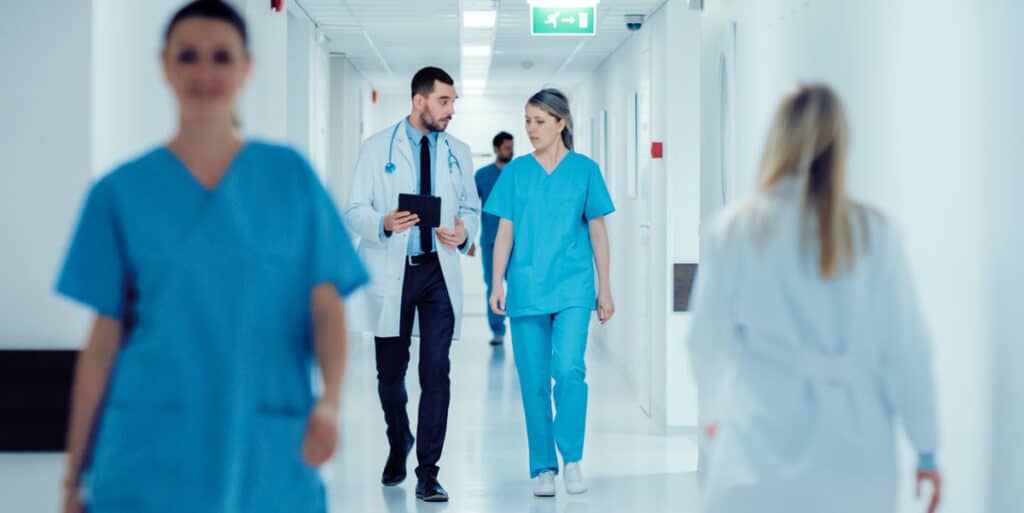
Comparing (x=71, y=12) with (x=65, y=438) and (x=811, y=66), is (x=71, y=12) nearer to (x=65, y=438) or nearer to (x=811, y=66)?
(x=65, y=438)

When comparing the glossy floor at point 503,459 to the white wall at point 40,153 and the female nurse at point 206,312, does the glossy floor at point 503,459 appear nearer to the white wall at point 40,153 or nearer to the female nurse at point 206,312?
the white wall at point 40,153

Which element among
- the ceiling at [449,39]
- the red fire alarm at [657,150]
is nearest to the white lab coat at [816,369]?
the red fire alarm at [657,150]

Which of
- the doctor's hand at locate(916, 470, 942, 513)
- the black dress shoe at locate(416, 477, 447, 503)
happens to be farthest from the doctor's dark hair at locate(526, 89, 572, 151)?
the doctor's hand at locate(916, 470, 942, 513)

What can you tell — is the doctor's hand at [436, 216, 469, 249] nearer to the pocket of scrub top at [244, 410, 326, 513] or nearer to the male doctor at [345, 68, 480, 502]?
the male doctor at [345, 68, 480, 502]

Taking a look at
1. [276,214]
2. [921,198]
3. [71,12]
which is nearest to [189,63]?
[276,214]

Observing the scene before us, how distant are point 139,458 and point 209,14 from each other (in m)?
0.68

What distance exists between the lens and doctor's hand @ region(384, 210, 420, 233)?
16.1 feet

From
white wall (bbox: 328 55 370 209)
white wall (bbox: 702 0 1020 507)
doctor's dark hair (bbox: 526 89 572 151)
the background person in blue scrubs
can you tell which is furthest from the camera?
white wall (bbox: 328 55 370 209)

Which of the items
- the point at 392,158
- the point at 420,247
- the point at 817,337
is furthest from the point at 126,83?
the point at 817,337

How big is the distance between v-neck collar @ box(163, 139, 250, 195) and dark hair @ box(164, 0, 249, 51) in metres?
0.18

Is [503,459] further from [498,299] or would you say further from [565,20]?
[565,20]

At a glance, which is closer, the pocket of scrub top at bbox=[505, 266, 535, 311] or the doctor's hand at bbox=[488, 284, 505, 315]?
the pocket of scrub top at bbox=[505, 266, 535, 311]

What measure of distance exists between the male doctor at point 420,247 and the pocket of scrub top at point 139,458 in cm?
297

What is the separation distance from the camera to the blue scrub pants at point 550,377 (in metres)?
5.07
